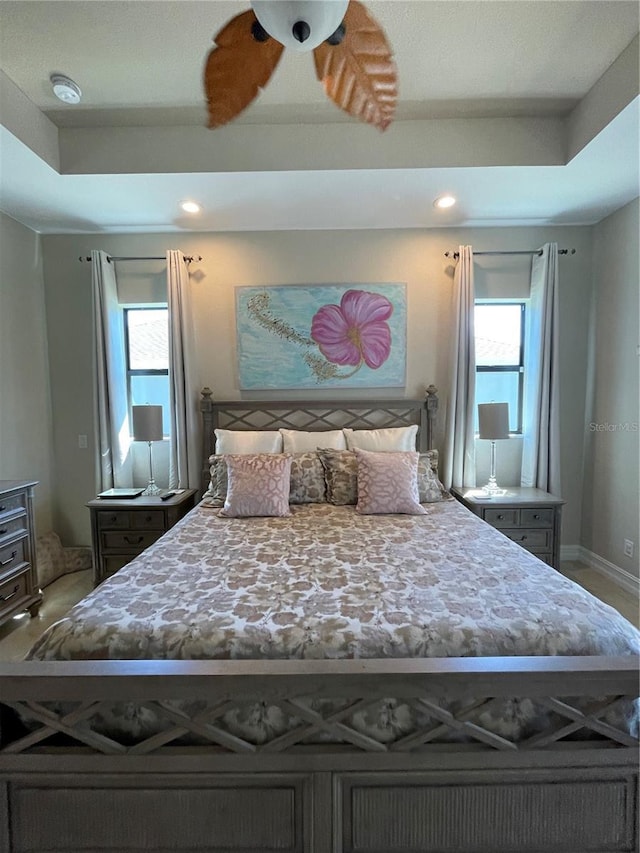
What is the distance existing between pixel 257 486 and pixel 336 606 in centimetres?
119

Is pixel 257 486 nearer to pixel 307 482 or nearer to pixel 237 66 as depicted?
pixel 307 482

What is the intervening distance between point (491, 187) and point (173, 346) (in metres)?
2.54

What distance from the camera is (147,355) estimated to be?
11.1ft

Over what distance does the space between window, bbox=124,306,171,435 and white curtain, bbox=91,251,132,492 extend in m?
0.18

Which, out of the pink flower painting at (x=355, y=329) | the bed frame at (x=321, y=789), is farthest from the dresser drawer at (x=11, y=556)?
the pink flower painting at (x=355, y=329)

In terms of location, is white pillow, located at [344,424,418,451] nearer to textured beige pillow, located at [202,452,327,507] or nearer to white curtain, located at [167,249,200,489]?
textured beige pillow, located at [202,452,327,507]

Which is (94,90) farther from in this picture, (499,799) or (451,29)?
(499,799)

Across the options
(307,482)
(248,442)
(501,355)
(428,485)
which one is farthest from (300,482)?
(501,355)

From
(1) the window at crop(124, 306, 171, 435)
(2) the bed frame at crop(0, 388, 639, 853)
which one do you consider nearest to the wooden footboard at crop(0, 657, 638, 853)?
(2) the bed frame at crop(0, 388, 639, 853)

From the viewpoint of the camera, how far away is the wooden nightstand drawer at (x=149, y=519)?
2.78 m

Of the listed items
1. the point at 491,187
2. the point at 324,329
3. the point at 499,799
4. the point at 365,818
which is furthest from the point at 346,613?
the point at 491,187

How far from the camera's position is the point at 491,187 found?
258 cm

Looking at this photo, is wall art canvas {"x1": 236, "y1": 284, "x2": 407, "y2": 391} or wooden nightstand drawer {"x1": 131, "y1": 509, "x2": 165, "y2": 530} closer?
wooden nightstand drawer {"x1": 131, "y1": 509, "x2": 165, "y2": 530}

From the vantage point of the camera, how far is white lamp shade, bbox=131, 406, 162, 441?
9.57ft
